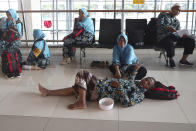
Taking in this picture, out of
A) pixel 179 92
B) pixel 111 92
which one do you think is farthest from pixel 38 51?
pixel 179 92

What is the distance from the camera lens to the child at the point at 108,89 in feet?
7.95

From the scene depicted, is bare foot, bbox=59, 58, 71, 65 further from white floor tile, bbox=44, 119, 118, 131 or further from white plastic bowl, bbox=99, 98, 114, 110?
white floor tile, bbox=44, 119, 118, 131

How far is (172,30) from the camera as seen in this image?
3928 mm

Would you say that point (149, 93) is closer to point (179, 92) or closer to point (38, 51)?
point (179, 92)

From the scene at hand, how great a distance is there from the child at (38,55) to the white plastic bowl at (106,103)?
5.91 ft

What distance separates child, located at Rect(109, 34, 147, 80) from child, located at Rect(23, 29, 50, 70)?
1.32 m


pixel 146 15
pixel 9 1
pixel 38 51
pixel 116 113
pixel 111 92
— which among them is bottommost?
pixel 116 113

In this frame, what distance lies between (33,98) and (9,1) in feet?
24.5

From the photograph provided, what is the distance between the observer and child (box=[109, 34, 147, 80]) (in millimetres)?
3260

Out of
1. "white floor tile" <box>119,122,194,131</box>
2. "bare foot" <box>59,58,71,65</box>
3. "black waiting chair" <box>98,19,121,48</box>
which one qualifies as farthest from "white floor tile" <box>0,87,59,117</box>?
"black waiting chair" <box>98,19,121,48</box>

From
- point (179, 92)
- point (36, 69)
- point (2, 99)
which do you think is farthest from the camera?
point (36, 69)

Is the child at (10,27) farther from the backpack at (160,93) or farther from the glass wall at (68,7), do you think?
the glass wall at (68,7)

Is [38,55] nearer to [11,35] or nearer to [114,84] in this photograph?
[11,35]

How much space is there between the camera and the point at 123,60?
3.38 metres
